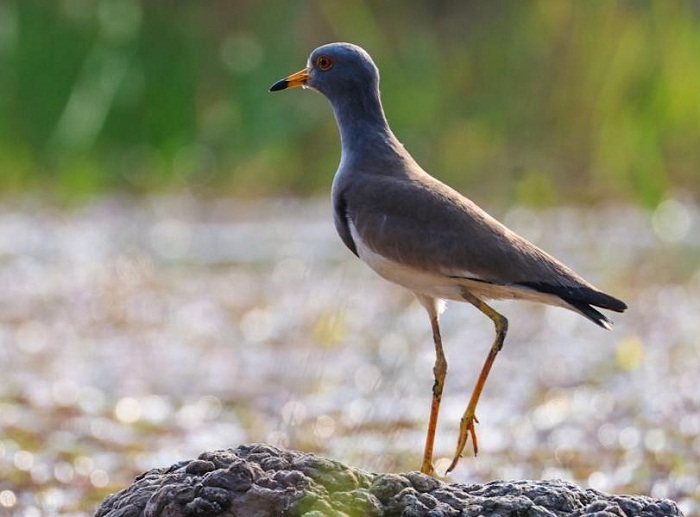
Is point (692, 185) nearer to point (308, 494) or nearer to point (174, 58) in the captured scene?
point (174, 58)

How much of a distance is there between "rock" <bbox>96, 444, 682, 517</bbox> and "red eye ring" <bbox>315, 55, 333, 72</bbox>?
5.51ft

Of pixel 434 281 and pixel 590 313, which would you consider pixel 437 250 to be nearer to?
pixel 434 281

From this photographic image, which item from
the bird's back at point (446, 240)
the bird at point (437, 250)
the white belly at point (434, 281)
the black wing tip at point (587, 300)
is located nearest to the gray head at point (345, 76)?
the bird at point (437, 250)

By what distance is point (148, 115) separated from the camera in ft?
36.3

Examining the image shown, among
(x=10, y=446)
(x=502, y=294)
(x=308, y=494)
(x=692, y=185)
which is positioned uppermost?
(x=692, y=185)

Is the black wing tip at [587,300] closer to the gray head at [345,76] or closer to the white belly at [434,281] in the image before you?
the white belly at [434,281]

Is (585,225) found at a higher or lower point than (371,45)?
lower

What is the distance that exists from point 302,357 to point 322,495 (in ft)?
12.7

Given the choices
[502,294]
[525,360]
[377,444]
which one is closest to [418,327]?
[525,360]

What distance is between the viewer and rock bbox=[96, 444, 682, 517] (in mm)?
3010

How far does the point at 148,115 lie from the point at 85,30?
2.46ft

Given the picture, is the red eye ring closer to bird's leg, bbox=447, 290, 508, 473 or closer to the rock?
bird's leg, bbox=447, 290, 508, 473

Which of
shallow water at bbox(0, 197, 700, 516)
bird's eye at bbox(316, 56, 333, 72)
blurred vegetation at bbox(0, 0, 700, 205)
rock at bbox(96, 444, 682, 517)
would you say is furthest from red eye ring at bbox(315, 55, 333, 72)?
blurred vegetation at bbox(0, 0, 700, 205)

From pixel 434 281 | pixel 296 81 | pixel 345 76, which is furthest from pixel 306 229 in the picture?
pixel 434 281
